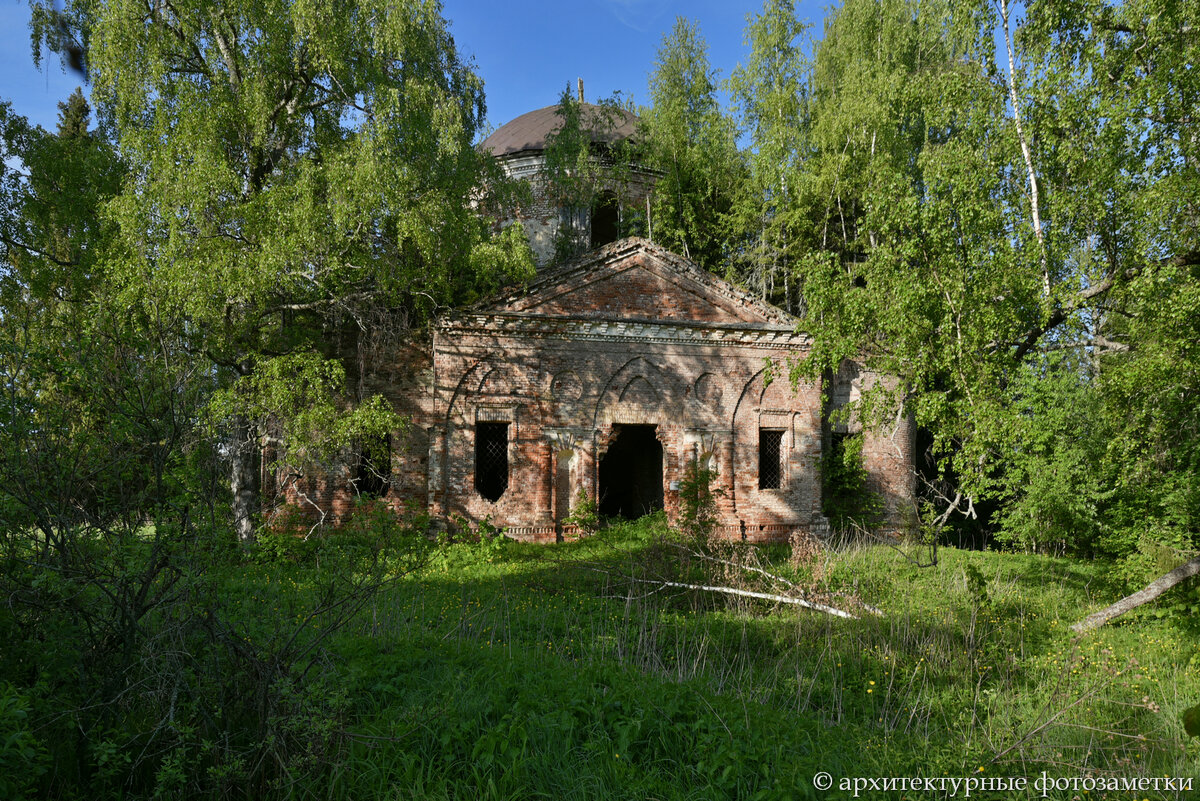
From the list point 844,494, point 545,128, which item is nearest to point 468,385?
point 844,494

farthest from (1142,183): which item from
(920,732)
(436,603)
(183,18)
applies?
(183,18)

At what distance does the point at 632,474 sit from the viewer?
1800 centimetres

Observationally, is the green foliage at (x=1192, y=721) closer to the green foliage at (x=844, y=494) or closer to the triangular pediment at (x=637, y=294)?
the triangular pediment at (x=637, y=294)

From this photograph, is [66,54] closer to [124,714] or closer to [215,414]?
[215,414]

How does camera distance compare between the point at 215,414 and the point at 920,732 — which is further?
the point at 215,414

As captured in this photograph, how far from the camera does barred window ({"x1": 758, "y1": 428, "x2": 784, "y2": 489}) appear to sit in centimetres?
1490

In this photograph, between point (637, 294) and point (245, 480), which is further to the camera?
point (637, 294)

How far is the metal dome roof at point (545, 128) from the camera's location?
19.3m

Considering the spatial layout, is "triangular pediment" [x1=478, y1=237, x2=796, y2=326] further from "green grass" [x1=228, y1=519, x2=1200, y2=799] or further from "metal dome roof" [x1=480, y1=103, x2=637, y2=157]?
"metal dome roof" [x1=480, y1=103, x2=637, y2=157]

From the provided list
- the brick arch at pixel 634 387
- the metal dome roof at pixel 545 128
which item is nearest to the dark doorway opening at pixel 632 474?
the brick arch at pixel 634 387

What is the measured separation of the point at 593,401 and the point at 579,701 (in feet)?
30.2

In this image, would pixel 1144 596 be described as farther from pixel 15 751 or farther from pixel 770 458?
pixel 15 751

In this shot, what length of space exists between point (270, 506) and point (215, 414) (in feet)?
11.8

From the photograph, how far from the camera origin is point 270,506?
40.3 feet
